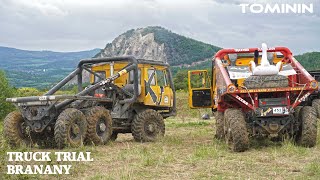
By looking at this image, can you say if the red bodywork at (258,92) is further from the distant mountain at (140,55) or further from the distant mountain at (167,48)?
the distant mountain at (167,48)

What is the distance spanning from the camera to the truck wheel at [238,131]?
10.1 metres

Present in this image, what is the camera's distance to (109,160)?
938 centimetres

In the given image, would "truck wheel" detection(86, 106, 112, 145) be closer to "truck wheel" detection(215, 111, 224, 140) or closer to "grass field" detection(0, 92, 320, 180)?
"grass field" detection(0, 92, 320, 180)

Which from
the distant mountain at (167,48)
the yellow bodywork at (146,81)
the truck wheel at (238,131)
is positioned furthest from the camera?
the distant mountain at (167,48)

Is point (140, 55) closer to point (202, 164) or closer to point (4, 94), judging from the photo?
point (4, 94)

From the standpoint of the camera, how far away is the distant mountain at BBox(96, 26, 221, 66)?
133 meters

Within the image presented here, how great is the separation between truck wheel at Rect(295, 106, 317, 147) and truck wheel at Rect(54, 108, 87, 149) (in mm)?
4736

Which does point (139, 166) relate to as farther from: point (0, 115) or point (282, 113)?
point (0, 115)

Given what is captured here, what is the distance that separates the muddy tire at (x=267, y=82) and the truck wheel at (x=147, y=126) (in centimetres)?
397

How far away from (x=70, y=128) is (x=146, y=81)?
3466 mm

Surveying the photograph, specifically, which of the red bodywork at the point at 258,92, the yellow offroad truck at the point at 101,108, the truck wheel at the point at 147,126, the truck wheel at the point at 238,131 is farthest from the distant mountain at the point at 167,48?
the truck wheel at the point at 238,131

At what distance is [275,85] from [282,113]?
0.60 meters

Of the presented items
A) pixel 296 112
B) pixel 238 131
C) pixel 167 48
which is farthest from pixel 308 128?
pixel 167 48

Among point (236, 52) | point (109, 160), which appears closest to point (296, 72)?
point (236, 52)
